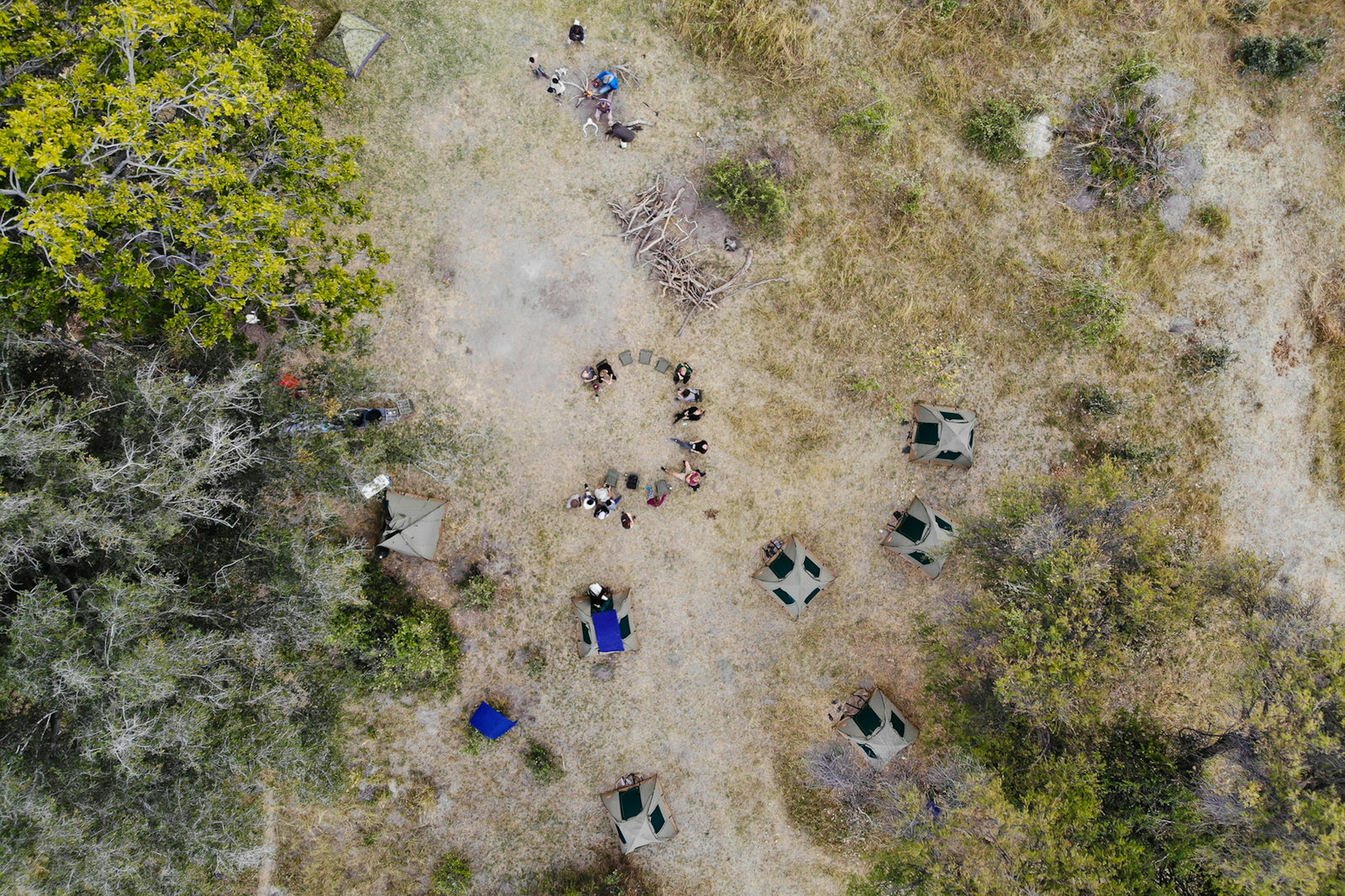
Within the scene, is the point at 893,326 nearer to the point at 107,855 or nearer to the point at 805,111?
the point at 805,111

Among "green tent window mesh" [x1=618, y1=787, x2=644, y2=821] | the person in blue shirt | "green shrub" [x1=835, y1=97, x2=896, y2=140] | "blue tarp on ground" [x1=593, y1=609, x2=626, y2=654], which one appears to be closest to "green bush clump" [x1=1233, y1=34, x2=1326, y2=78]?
"green shrub" [x1=835, y1=97, x2=896, y2=140]

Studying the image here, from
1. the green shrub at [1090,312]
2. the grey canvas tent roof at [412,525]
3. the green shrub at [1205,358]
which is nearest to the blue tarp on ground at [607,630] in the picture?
the grey canvas tent roof at [412,525]

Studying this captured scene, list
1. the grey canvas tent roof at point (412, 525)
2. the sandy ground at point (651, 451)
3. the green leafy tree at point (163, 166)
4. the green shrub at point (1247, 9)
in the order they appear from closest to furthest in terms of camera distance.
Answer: the green leafy tree at point (163, 166) → the grey canvas tent roof at point (412, 525) → the sandy ground at point (651, 451) → the green shrub at point (1247, 9)

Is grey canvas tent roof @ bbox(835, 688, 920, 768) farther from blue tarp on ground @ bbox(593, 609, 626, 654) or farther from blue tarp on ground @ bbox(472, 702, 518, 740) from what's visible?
blue tarp on ground @ bbox(472, 702, 518, 740)

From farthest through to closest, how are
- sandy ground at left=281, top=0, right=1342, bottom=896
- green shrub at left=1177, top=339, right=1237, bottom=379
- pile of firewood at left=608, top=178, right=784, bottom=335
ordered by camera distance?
green shrub at left=1177, top=339, right=1237, bottom=379, pile of firewood at left=608, top=178, right=784, bottom=335, sandy ground at left=281, top=0, right=1342, bottom=896

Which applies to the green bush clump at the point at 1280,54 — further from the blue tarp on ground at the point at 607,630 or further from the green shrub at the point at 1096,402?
the blue tarp on ground at the point at 607,630
